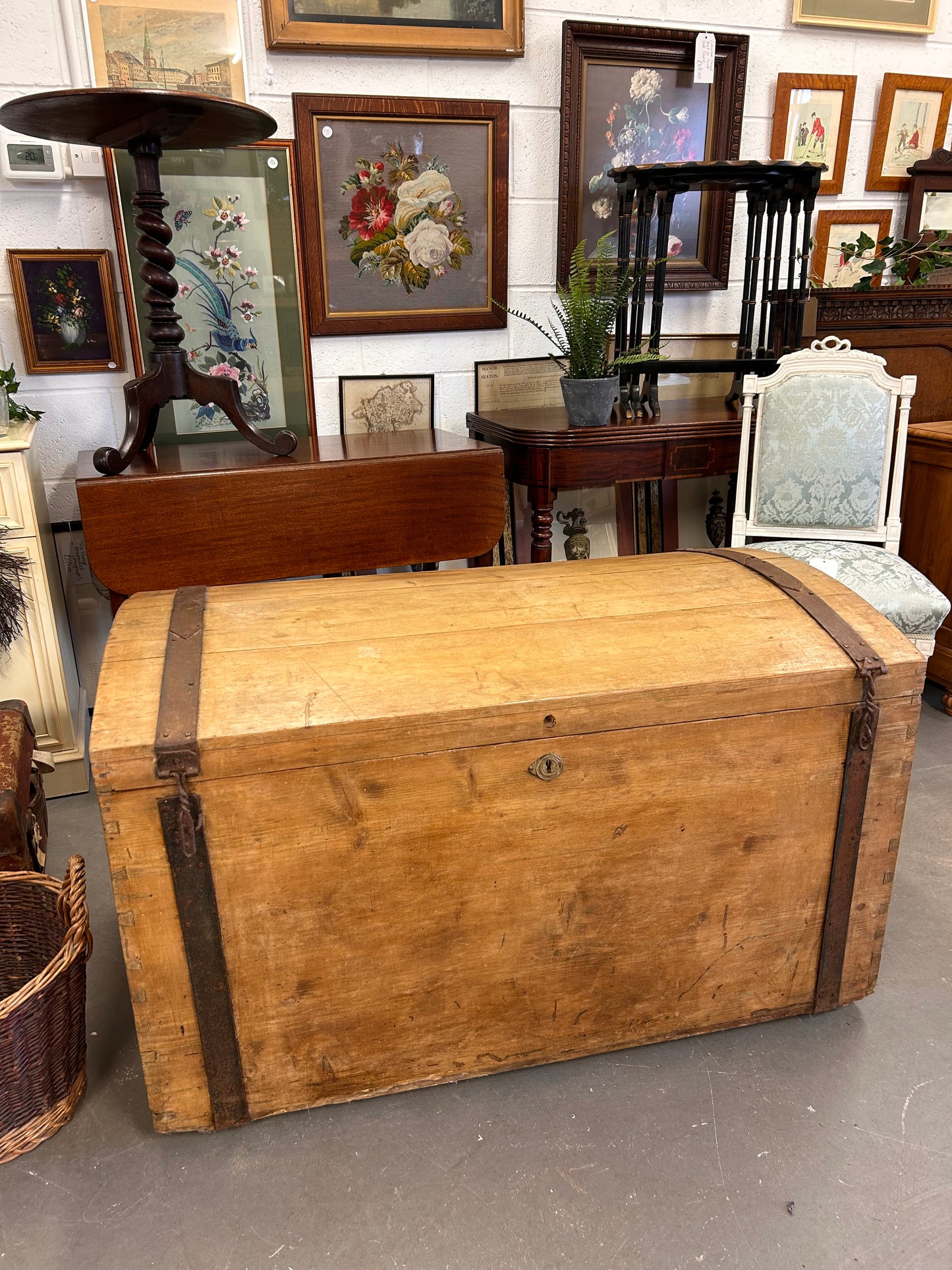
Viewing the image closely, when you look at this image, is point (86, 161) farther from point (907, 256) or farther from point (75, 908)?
point (907, 256)

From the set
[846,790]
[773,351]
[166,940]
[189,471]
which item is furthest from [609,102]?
[166,940]

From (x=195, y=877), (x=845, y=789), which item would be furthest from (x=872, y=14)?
(x=195, y=877)

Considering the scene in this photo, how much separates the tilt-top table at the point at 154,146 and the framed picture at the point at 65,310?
41cm

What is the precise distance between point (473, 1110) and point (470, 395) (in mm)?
2292

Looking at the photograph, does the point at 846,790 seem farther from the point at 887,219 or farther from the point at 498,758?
the point at 887,219

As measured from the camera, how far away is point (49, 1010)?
55.5 inches

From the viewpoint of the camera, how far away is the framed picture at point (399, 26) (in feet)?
8.48

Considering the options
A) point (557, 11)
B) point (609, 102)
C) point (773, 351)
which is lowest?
point (773, 351)

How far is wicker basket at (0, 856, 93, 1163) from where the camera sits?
53.9 inches

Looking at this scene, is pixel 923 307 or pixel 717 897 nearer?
pixel 717 897

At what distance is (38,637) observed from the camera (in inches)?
92.7

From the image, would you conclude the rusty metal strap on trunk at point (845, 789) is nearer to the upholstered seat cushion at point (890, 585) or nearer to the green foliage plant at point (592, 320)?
the upholstered seat cushion at point (890, 585)

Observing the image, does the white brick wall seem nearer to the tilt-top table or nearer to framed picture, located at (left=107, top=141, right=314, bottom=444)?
framed picture, located at (left=107, top=141, right=314, bottom=444)

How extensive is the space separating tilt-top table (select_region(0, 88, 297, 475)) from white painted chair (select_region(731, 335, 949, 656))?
141cm
